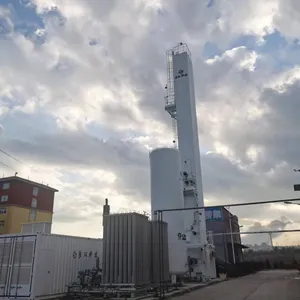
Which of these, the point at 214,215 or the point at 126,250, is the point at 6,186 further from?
the point at 126,250

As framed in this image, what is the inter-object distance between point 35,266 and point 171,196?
36.6 ft

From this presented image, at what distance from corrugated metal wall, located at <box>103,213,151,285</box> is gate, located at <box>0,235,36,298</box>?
4.29 m

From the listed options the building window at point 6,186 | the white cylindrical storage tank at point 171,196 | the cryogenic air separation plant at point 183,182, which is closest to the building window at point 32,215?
the building window at point 6,186

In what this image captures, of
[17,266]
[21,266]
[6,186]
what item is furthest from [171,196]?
[6,186]

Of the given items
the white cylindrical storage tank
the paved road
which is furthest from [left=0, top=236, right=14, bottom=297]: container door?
the white cylindrical storage tank

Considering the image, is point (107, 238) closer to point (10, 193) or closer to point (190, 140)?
point (190, 140)

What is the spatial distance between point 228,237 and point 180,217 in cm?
3877

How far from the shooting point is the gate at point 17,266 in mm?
17125

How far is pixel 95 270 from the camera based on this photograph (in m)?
21.0

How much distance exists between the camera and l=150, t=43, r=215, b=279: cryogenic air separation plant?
24.9 m

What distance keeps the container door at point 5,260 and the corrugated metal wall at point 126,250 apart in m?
5.27

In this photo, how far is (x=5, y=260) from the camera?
60.0ft

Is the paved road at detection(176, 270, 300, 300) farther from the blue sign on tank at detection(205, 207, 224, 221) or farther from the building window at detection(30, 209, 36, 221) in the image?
the building window at detection(30, 209, 36, 221)

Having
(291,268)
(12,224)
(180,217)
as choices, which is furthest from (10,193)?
(291,268)
